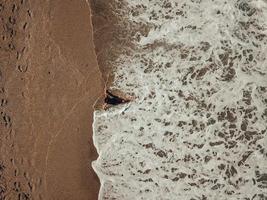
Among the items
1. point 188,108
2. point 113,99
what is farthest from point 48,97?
point 188,108

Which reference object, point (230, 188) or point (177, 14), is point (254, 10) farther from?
point (230, 188)

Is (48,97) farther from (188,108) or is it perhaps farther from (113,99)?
(188,108)

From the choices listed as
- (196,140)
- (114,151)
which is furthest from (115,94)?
(196,140)
